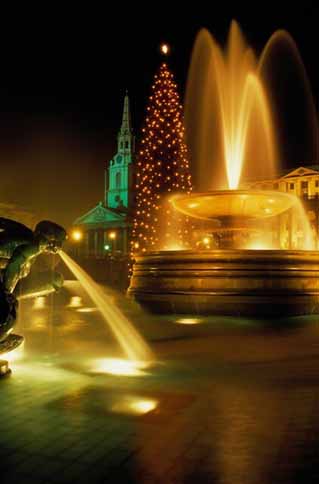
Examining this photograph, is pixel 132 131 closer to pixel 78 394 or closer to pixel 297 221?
pixel 297 221

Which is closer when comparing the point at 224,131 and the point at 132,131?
the point at 224,131

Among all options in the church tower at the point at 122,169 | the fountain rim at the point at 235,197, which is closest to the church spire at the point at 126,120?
the church tower at the point at 122,169

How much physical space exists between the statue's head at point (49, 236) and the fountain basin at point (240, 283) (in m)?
5.19

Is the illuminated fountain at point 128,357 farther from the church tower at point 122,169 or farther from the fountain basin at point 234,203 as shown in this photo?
the church tower at point 122,169

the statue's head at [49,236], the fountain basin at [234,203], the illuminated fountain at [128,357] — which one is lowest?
the illuminated fountain at [128,357]

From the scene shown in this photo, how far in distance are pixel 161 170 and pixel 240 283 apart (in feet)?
106

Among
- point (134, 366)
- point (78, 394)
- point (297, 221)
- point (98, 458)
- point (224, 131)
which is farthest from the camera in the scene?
point (297, 221)

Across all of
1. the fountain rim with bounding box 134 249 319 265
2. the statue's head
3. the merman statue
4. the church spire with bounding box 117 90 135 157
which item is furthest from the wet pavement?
the church spire with bounding box 117 90 135 157

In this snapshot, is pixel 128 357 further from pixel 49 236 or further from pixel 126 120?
pixel 126 120

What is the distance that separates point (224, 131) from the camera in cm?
1705

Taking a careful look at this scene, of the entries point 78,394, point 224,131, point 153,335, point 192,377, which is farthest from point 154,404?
point 224,131

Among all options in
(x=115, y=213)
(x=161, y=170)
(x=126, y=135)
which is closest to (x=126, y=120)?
(x=126, y=135)

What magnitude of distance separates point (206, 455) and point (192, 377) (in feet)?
6.46

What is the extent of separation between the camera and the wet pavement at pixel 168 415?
2559 millimetres
